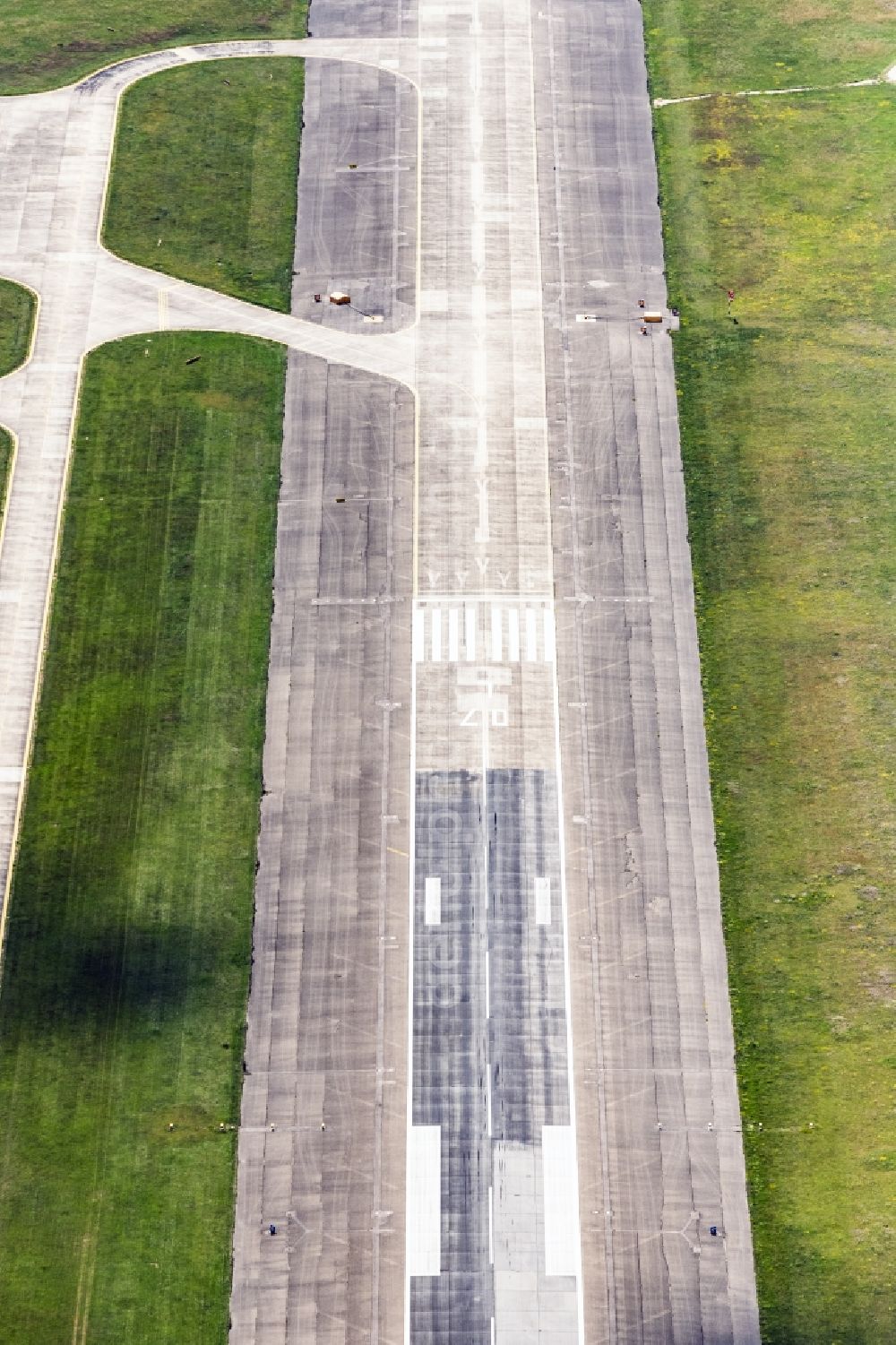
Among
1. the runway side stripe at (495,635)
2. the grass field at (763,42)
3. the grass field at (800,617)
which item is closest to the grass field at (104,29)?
the grass field at (763,42)

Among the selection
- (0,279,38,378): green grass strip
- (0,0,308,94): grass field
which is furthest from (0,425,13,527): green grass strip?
(0,0,308,94): grass field

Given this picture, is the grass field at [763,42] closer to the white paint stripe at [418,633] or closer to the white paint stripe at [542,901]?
the white paint stripe at [418,633]

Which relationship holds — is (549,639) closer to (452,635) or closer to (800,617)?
(452,635)

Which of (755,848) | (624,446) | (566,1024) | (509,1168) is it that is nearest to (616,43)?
(624,446)

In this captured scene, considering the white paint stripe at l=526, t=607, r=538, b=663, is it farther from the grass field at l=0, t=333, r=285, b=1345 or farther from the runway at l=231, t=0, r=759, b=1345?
the grass field at l=0, t=333, r=285, b=1345

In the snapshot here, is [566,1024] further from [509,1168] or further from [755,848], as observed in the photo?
[755,848]

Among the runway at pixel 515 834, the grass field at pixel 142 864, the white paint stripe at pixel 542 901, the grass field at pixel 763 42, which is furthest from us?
the grass field at pixel 763 42
